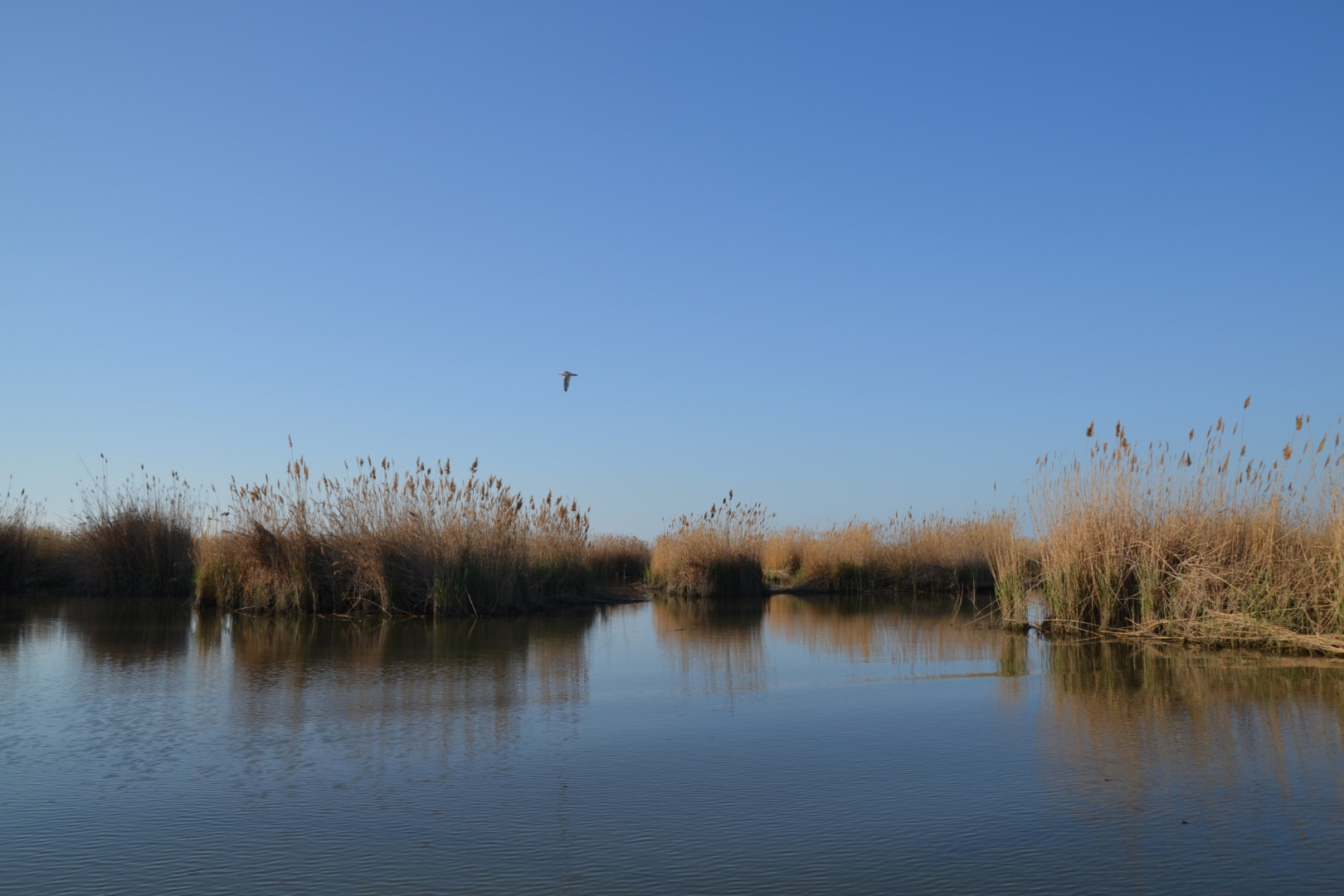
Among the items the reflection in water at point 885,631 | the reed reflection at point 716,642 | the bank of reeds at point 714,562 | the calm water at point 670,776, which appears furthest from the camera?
the bank of reeds at point 714,562

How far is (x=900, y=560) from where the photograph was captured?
56.7 feet

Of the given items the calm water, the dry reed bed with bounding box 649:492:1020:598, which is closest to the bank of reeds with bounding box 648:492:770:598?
the dry reed bed with bounding box 649:492:1020:598

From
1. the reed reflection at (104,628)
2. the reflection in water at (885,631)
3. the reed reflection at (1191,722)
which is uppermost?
the reed reflection at (104,628)

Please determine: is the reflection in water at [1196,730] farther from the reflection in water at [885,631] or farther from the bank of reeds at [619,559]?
the bank of reeds at [619,559]

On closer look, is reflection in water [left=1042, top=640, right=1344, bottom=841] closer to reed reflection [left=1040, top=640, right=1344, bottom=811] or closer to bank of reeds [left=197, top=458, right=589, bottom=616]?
reed reflection [left=1040, top=640, right=1344, bottom=811]

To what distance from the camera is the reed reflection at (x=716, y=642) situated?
563 cm

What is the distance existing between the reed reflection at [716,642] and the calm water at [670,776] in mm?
77

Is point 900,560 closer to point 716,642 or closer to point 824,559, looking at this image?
point 824,559

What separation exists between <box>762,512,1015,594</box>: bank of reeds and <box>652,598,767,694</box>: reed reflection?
14.5 feet

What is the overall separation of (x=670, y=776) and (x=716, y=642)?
4546 mm

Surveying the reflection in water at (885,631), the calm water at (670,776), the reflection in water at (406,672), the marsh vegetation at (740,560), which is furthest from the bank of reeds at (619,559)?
the calm water at (670,776)

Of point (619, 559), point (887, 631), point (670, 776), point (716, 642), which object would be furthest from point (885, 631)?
point (619, 559)

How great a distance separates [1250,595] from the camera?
654cm

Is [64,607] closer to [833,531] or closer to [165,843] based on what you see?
[165,843]
